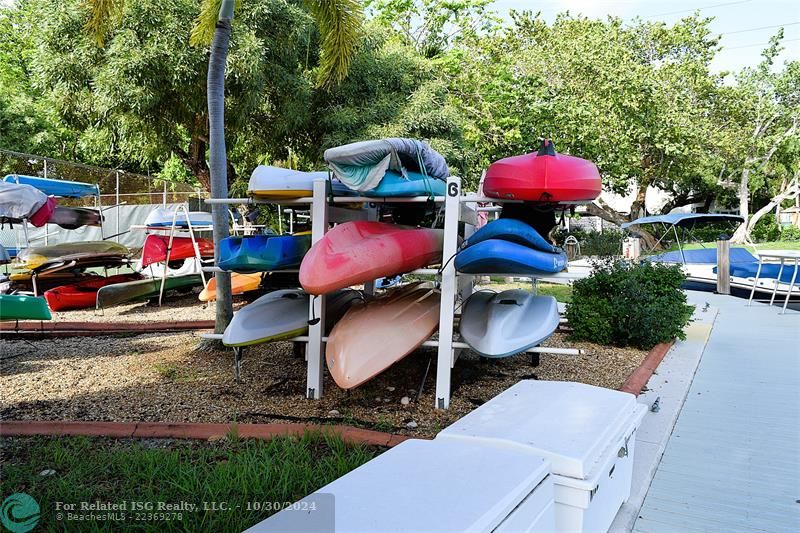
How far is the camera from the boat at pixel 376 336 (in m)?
4.19

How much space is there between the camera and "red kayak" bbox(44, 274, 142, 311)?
9.24 metres

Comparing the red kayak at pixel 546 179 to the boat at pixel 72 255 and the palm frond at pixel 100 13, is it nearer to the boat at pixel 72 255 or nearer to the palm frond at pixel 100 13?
the palm frond at pixel 100 13

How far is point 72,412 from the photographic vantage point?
4348mm

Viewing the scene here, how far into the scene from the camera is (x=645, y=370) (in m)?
5.55

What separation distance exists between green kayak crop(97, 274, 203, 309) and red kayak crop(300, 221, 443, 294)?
610 centimetres

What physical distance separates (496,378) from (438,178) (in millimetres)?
1880

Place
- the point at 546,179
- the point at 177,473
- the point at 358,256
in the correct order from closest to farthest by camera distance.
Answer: the point at 177,473 < the point at 358,256 < the point at 546,179

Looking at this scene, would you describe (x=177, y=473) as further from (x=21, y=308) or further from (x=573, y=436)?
(x=21, y=308)

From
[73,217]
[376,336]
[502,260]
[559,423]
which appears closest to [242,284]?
[73,217]

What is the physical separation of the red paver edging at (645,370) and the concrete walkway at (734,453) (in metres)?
0.38

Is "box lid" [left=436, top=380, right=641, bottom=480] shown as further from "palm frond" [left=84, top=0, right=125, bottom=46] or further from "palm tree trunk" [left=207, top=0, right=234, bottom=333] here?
"palm frond" [left=84, top=0, right=125, bottom=46]

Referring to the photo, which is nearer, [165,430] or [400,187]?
[165,430]

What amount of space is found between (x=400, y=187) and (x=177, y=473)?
7.94 feet

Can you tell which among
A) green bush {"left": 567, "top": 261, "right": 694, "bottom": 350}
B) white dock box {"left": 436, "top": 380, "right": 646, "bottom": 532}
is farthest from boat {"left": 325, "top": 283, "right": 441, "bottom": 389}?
green bush {"left": 567, "top": 261, "right": 694, "bottom": 350}
